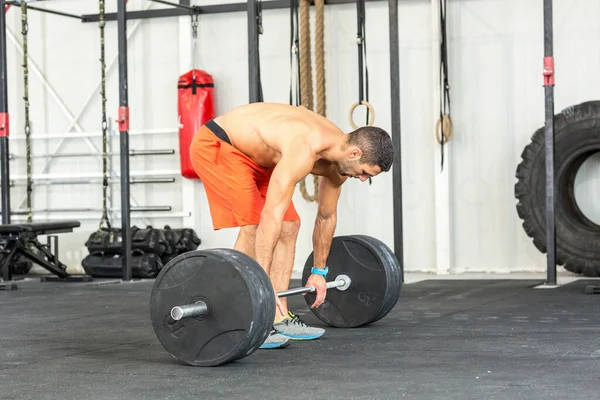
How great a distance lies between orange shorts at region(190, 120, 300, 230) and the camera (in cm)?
366

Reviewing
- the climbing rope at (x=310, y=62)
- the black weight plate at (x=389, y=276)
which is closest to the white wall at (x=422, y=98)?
the climbing rope at (x=310, y=62)

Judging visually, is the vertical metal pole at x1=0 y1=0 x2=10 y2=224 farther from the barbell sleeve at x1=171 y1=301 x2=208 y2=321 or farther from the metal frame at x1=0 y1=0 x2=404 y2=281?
the barbell sleeve at x1=171 y1=301 x2=208 y2=321

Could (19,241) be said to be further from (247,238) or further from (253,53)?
(247,238)

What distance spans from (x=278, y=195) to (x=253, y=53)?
3.23 meters

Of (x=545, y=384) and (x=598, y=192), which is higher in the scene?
(x=598, y=192)

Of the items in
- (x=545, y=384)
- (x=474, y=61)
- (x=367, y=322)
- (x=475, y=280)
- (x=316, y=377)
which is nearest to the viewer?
(x=545, y=384)

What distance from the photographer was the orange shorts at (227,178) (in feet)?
12.0

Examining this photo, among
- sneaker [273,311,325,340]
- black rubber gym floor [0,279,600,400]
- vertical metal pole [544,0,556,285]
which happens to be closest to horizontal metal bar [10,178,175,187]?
black rubber gym floor [0,279,600,400]

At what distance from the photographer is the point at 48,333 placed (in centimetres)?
412

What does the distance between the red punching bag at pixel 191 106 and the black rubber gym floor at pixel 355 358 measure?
284cm

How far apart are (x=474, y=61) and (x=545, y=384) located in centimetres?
501

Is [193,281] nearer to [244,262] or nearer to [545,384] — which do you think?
[244,262]

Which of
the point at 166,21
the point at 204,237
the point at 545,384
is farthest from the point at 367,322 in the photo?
the point at 166,21

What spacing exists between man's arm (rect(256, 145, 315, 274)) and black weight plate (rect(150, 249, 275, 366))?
0.22m
